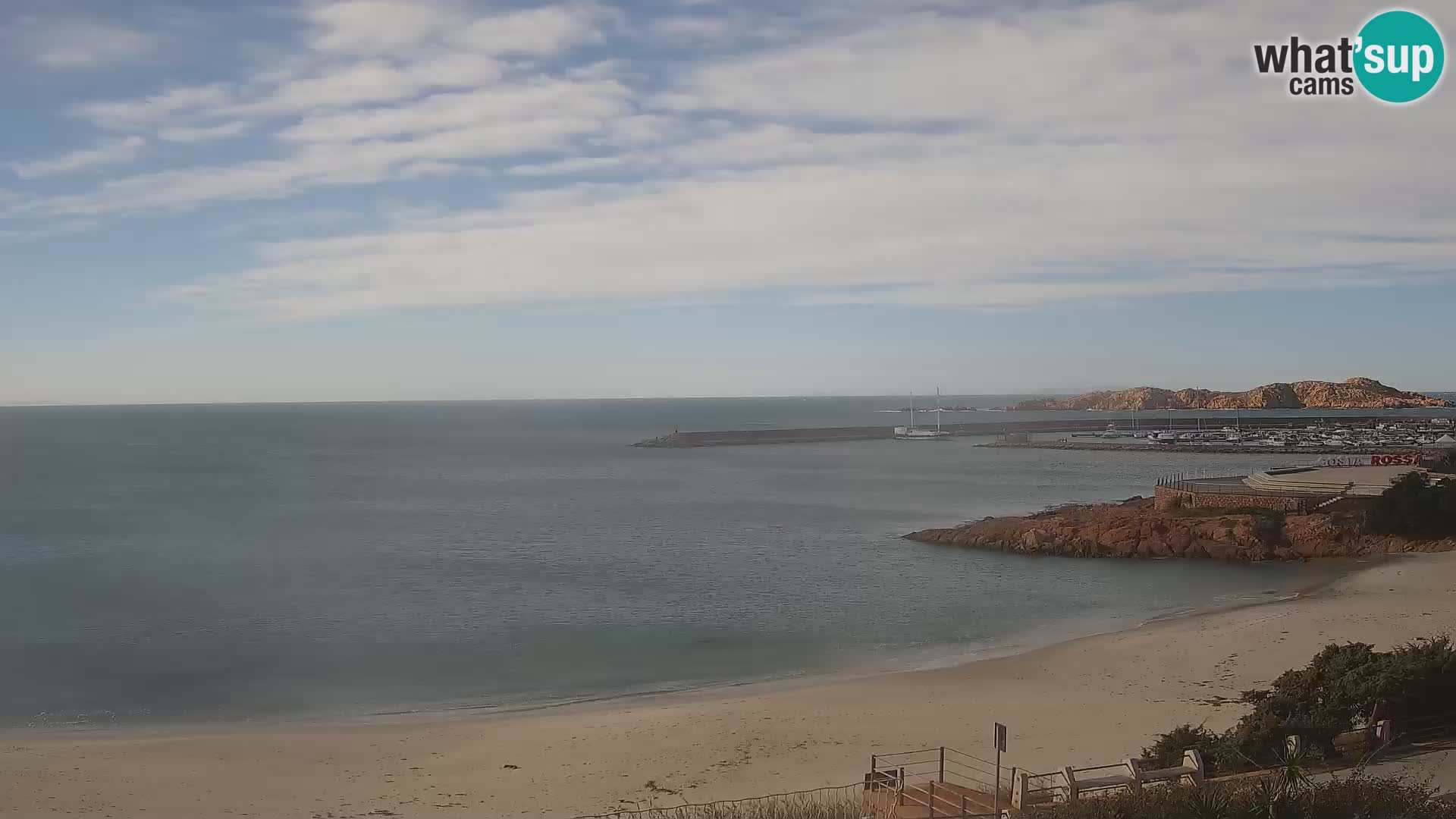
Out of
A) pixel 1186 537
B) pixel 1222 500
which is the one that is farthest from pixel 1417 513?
pixel 1186 537

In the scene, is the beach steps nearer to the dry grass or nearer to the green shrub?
the dry grass

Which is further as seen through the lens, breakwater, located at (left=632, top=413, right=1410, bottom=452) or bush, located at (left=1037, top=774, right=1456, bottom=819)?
breakwater, located at (left=632, top=413, right=1410, bottom=452)

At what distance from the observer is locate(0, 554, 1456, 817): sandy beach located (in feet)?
49.3

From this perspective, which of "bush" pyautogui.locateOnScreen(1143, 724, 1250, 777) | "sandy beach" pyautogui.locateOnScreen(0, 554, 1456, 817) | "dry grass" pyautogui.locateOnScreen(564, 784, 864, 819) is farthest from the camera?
"sandy beach" pyautogui.locateOnScreen(0, 554, 1456, 817)

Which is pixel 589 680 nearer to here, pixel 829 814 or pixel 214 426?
pixel 829 814

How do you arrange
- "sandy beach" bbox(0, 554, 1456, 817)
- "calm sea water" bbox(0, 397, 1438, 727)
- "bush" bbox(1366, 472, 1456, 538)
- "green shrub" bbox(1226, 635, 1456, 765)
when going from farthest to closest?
"bush" bbox(1366, 472, 1456, 538), "calm sea water" bbox(0, 397, 1438, 727), "sandy beach" bbox(0, 554, 1456, 817), "green shrub" bbox(1226, 635, 1456, 765)

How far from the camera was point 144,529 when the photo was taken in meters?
49.3

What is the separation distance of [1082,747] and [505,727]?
32.5 feet

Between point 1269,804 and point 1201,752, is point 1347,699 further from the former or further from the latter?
point 1269,804

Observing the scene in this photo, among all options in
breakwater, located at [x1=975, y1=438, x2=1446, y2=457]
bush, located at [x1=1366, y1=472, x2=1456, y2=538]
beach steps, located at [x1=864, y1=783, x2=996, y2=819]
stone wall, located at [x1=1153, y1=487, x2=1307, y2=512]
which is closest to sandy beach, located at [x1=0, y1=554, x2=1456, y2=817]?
beach steps, located at [x1=864, y1=783, x2=996, y2=819]

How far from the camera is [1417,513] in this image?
3597cm

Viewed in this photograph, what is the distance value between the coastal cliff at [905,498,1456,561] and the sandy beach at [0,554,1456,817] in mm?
13353

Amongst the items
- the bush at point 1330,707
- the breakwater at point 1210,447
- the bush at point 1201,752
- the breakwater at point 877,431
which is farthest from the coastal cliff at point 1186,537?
the breakwater at point 877,431

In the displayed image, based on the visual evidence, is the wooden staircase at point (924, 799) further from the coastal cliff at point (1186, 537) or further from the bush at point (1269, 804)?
the coastal cliff at point (1186, 537)
